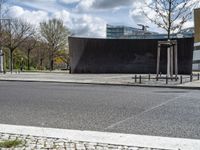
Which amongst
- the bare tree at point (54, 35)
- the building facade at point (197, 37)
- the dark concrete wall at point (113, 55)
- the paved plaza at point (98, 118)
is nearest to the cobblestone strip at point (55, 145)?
the paved plaza at point (98, 118)

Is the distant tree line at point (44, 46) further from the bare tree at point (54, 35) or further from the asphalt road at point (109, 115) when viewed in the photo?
the asphalt road at point (109, 115)

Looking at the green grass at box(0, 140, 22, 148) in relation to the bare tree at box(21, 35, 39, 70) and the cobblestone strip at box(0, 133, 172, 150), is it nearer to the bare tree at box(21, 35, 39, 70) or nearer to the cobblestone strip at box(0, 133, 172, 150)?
the cobblestone strip at box(0, 133, 172, 150)

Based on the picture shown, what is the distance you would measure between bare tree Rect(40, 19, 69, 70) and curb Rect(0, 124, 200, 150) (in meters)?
59.9

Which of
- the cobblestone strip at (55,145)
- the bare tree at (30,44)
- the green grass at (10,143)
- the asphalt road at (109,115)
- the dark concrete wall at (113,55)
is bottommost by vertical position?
the asphalt road at (109,115)

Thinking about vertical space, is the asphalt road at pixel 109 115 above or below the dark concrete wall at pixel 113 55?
below

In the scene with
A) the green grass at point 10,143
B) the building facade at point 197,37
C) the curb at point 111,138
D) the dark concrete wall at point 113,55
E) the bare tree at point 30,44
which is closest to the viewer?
the green grass at point 10,143

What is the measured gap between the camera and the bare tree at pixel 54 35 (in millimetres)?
66875

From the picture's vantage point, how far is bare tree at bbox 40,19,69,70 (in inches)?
2633

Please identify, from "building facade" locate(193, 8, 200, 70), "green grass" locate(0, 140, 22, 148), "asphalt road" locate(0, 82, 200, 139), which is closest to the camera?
"green grass" locate(0, 140, 22, 148)

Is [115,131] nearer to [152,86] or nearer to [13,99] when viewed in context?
[13,99]

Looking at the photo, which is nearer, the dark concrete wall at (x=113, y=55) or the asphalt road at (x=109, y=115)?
the asphalt road at (x=109, y=115)

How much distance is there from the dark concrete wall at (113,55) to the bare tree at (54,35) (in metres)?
29.8

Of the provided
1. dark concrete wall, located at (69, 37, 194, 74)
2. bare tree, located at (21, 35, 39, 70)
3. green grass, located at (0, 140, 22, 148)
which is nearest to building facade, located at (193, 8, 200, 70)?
bare tree, located at (21, 35, 39, 70)

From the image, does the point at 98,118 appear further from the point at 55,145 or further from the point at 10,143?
the point at 10,143
